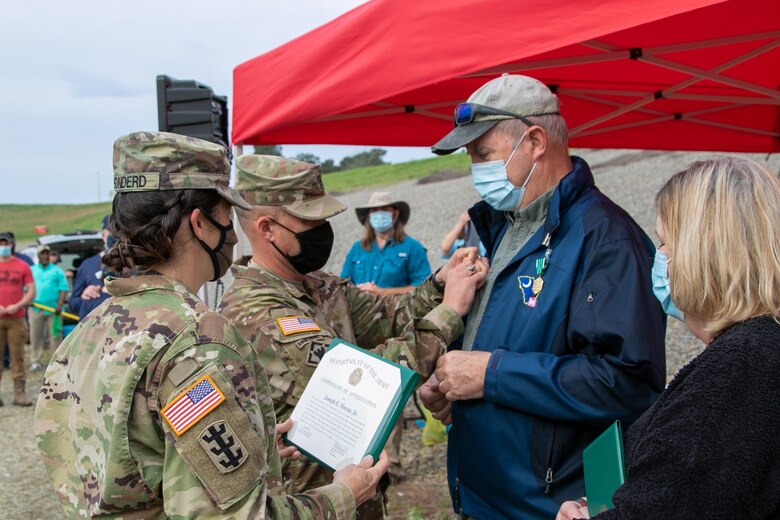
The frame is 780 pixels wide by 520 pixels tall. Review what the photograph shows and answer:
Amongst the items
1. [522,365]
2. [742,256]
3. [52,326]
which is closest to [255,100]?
[522,365]

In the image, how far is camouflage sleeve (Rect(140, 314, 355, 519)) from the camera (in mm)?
1467

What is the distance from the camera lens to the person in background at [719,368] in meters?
1.26

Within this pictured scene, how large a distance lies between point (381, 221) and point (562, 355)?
440cm

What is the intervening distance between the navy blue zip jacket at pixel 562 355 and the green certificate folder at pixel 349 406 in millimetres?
442

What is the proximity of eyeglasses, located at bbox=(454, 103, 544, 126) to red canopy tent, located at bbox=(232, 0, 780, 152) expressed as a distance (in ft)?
0.43

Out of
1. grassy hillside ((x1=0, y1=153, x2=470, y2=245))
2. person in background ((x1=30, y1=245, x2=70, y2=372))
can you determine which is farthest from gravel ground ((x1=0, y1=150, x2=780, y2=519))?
grassy hillside ((x1=0, y1=153, x2=470, y2=245))

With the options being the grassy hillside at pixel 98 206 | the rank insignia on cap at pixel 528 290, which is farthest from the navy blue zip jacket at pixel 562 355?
the grassy hillside at pixel 98 206

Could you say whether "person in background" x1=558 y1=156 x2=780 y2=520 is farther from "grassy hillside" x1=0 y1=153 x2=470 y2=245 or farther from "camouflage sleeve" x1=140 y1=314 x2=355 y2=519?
"grassy hillside" x1=0 y1=153 x2=470 y2=245

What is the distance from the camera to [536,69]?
3270 millimetres

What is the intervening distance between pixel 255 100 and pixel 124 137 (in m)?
1.61

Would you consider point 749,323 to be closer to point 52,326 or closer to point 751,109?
point 751,109

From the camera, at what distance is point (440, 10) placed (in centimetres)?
244

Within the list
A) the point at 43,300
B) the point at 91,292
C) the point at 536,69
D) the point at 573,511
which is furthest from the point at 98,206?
the point at 573,511

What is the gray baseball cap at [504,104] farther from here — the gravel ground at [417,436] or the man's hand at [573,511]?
the man's hand at [573,511]
